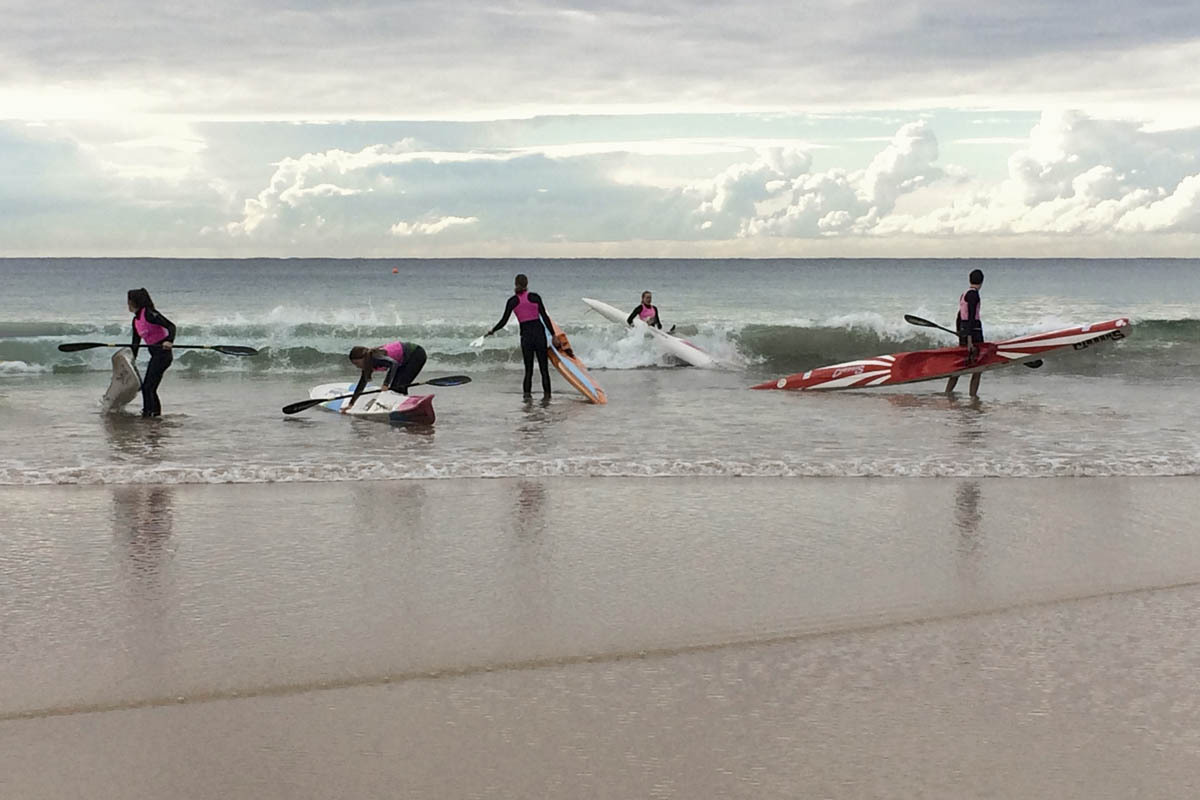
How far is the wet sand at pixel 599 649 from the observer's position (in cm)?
363

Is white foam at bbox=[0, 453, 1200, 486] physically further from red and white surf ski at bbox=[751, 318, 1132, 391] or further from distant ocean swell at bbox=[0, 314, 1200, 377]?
distant ocean swell at bbox=[0, 314, 1200, 377]

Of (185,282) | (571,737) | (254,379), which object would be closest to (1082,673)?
(571,737)

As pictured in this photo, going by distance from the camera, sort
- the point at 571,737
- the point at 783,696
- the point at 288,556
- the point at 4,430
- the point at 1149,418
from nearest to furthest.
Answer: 1. the point at 571,737
2. the point at 783,696
3. the point at 288,556
4. the point at 4,430
5. the point at 1149,418

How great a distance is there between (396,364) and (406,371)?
166 mm

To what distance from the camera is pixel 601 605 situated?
5527 millimetres

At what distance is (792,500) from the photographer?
827 cm

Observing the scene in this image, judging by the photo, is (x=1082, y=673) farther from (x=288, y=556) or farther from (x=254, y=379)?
(x=254, y=379)

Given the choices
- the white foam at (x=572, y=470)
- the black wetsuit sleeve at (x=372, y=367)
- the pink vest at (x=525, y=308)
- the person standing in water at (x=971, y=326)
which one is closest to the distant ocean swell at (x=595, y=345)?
the person standing in water at (x=971, y=326)

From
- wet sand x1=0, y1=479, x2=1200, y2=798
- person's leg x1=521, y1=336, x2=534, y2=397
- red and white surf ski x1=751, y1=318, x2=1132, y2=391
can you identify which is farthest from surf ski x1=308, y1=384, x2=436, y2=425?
red and white surf ski x1=751, y1=318, x2=1132, y2=391

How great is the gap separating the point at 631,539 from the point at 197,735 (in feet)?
11.2

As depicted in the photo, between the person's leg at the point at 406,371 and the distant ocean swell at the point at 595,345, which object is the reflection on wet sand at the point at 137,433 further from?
the distant ocean swell at the point at 595,345

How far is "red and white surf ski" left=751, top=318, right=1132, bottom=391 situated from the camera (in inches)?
617

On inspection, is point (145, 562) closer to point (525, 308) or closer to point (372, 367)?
point (372, 367)

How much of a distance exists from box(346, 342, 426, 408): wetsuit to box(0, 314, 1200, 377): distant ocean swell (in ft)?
26.4
